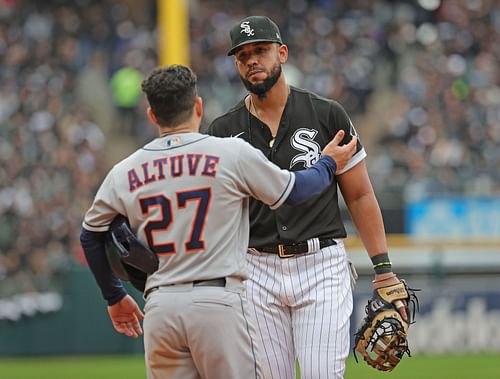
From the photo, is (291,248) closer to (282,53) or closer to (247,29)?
(282,53)

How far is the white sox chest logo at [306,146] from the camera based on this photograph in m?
5.56

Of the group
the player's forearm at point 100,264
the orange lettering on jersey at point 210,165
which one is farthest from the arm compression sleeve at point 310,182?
the player's forearm at point 100,264

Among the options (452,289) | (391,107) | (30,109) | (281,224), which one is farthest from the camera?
(391,107)

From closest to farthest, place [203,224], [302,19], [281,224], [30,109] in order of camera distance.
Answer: [203,224]
[281,224]
[30,109]
[302,19]

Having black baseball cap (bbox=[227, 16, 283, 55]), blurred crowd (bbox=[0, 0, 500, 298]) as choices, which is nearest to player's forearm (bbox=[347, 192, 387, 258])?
black baseball cap (bbox=[227, 16, 283, 55])

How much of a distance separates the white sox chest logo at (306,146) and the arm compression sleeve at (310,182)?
473 millimetres

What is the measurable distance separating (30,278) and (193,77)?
33.6 ft

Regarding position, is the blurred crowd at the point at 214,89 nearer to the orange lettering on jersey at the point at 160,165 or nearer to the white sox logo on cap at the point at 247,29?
the white sox logo on cap at the point at 247,29

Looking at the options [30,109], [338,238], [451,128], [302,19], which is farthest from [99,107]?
[338,238]

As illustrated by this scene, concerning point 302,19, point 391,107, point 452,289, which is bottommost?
point 452,289

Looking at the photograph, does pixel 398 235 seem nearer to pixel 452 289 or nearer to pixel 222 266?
pixel 452 289

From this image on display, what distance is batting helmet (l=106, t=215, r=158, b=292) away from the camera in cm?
470

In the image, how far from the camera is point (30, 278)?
1456 cm

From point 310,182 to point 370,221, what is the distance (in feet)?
2.70
